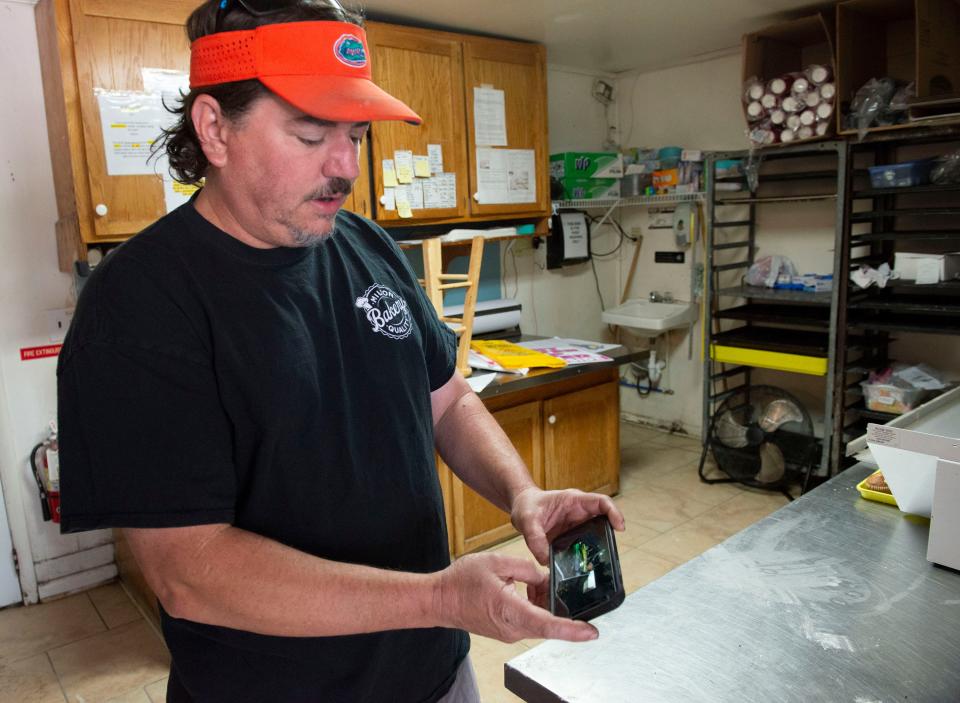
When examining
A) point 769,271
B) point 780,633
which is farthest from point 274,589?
point 769,271

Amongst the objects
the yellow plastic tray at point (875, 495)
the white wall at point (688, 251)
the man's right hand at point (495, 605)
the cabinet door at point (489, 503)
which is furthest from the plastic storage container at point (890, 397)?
the man's right hand at point (495, 605)

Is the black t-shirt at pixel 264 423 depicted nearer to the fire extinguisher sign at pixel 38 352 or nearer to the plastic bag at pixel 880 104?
the fire extinguisher sign at pixel 38 352

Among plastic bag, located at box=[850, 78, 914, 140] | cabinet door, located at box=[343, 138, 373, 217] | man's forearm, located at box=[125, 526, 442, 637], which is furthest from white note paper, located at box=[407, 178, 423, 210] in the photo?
man's forearm, located at box=[125, 526, 442, 637]

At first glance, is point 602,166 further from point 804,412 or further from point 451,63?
point 804,412

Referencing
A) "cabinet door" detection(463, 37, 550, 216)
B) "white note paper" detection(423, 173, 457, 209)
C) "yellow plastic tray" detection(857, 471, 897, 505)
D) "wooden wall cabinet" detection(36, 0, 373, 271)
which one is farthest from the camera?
"cabinet door" detection(463, 37, 550, 216)

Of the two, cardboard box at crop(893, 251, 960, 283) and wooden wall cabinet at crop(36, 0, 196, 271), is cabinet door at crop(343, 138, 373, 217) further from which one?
cardboard box at crop(893, 251, 960, 283)

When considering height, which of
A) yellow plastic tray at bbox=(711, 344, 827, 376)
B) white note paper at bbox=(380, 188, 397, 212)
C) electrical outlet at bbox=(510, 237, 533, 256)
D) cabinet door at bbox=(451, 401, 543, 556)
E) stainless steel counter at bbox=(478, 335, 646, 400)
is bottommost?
cabinet door at bbox=(451, 401, 543, 556)

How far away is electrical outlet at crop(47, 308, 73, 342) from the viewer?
2764 mm

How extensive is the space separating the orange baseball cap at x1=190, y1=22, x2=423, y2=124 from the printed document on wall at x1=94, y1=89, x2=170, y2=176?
165 centimetres

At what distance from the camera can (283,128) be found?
928 millimetres

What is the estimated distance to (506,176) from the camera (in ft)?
11.5

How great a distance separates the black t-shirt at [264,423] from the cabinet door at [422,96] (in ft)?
6.50

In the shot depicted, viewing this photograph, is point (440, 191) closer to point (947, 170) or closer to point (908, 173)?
point (908, 173)

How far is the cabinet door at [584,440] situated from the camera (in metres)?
3.29
